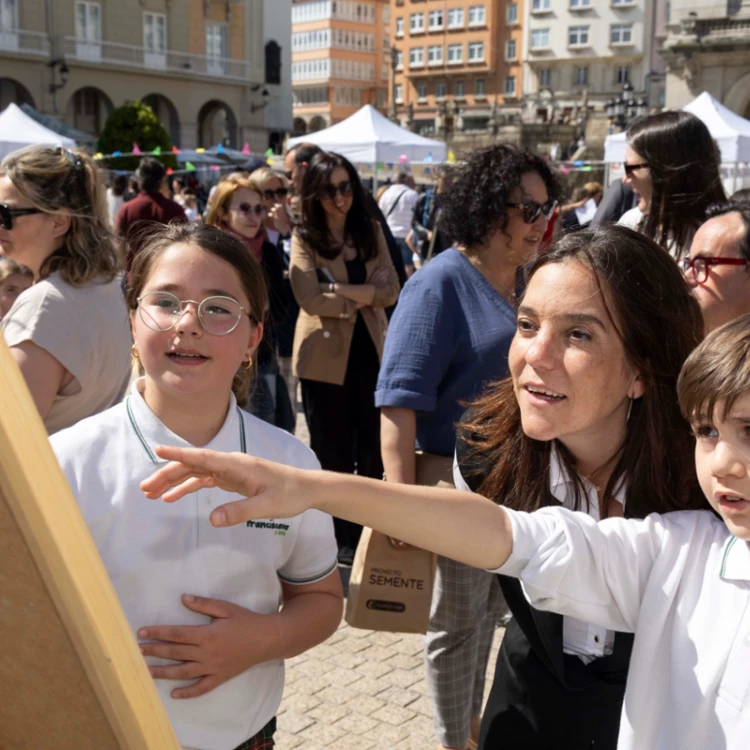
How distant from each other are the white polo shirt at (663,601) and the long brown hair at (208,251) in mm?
824

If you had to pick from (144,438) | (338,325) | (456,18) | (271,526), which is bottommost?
(338,325)

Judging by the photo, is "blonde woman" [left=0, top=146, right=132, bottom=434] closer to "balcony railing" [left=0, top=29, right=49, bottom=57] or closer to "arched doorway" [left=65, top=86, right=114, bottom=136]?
"balcony railing" [left=0, top=29, right=49, bottom=57]

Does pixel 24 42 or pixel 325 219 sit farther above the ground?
pixel 24 42

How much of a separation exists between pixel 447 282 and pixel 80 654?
2.40 metres

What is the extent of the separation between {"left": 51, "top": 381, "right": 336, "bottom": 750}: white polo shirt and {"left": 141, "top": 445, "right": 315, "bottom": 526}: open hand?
1.57ft

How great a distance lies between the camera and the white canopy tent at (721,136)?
9.98 metres

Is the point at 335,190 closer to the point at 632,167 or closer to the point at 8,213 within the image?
the point at 632,167

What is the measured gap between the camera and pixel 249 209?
5.15 m

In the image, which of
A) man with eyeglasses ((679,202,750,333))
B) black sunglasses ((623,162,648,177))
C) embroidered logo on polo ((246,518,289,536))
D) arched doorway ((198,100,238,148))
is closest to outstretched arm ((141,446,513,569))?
embroidered logo on polo ((246,518,289,536))

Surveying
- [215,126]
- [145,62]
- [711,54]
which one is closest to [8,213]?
[711,54]

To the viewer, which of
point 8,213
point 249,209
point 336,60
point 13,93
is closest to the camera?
point 8,213

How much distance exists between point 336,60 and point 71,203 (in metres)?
104

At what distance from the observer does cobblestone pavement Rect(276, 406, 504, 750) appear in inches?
128

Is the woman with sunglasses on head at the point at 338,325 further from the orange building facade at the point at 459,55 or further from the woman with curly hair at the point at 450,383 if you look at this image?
the orange building facade at the point at 459,55
